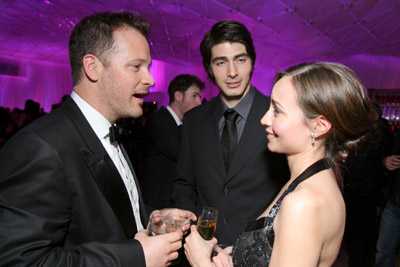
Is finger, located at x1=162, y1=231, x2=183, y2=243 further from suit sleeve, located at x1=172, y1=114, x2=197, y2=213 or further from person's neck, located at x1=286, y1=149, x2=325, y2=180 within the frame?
suit sleeve, located at x1=172, y1=114, x2=197, y2=213

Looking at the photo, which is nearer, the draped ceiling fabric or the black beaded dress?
the black beaded dress

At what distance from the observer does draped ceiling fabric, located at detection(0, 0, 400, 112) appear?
6680 mm

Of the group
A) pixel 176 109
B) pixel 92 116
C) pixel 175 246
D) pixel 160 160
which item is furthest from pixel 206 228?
pixel 176 109

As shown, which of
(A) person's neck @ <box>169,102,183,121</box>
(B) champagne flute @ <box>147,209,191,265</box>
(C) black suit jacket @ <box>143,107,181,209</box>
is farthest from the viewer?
(A) person's neck @ <box>169,102,183,121</box>

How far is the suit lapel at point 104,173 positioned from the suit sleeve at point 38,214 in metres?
0.15

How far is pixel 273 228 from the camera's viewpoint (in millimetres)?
1242

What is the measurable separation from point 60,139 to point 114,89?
42cm

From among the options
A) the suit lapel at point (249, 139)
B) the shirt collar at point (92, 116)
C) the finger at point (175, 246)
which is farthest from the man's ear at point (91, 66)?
the suit lapel at point (249, 139)

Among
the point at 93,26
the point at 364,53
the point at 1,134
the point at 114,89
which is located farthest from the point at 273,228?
the point at 364,53

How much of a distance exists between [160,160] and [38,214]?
101 inches

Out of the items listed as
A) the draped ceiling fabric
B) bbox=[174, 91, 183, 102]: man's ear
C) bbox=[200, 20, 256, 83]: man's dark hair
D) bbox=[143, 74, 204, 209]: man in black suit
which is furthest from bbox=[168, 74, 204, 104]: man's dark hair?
the draped ceiling fabric

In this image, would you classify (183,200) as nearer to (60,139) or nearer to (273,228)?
(273,228)

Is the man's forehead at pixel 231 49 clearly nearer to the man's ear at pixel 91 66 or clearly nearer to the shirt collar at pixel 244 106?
the shirt collar at pixel 244 106

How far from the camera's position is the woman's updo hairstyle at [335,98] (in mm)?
1242
